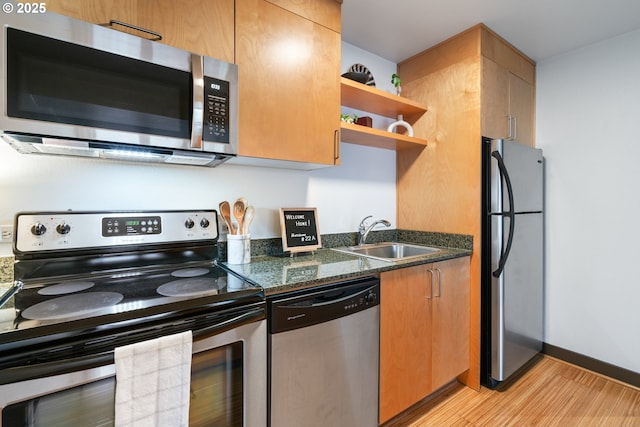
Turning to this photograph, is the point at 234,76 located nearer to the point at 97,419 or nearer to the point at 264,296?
the point at 264,296

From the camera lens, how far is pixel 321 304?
1.22m

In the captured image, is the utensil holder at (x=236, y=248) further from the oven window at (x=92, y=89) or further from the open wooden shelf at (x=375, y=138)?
the open wooden shelf at (x=375, y=138)

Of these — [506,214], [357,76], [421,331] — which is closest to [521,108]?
[506,214]

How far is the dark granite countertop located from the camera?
3.88 feet

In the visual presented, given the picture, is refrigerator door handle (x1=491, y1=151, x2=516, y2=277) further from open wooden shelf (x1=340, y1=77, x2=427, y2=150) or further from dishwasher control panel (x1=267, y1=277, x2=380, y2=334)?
dishwasher control panel (x1=267, y1=277, x2=380, y2=334)

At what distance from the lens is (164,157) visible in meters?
1.30

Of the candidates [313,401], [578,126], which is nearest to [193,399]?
[313,401]

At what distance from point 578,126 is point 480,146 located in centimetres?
100

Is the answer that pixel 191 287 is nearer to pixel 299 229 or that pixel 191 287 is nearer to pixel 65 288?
pixel 65 288

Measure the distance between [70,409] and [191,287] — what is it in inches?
17.2

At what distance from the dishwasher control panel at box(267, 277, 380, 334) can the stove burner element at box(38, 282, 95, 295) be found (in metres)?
0.69

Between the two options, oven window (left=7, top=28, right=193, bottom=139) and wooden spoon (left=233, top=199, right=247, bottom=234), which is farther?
wooden spoon (left=233, top=199, right=247, bottom=234)

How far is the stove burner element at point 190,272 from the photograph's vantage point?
126 cm

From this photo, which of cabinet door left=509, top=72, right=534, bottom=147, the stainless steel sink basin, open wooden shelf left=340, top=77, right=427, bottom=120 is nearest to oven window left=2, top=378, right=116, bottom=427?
the stainless steel sink basin
